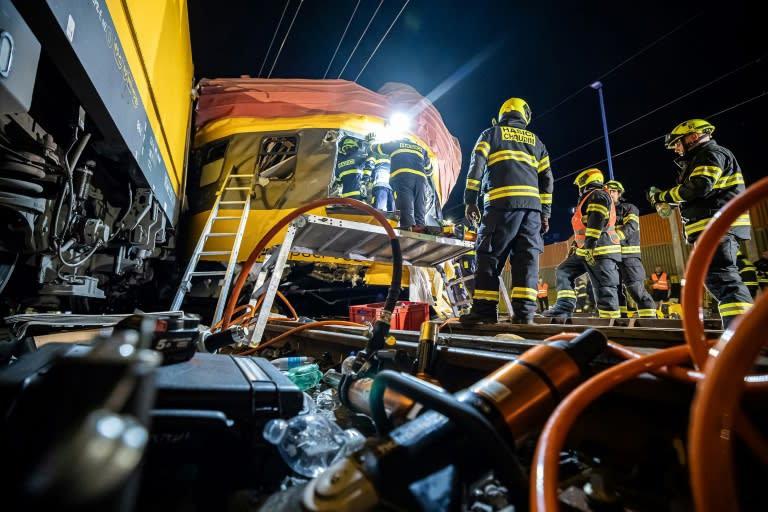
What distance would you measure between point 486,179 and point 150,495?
3.48 meters

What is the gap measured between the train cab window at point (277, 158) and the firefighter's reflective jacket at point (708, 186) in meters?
5.62

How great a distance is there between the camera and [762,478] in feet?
2.44

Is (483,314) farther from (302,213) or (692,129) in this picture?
(692,129)

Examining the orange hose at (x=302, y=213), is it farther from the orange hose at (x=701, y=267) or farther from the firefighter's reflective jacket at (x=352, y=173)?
the firefighter's reflective jacket at (x=352, y=173)

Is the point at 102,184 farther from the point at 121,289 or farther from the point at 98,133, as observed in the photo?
the point at 121,289

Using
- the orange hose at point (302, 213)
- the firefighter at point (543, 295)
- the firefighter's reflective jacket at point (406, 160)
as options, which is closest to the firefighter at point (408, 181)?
the firefighter's reflective jacket at point (406, 160)

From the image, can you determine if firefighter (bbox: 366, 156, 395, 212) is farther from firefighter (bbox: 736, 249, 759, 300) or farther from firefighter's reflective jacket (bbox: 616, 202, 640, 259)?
firefighter (bbox: 736, 249, 759, 300)

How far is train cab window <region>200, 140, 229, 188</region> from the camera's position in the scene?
21.7 feet

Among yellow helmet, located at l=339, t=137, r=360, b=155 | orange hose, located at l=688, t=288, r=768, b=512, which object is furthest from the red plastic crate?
yellow helmet, located at l=339, t=137, r=360, b=155

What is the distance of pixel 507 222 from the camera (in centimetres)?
323

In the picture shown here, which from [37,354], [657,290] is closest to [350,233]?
[37,354]

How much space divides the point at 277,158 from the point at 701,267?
6.78 meters

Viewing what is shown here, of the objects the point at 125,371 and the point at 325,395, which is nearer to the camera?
the point at 125,371

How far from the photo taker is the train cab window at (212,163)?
21.7ft
